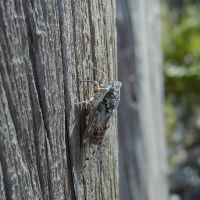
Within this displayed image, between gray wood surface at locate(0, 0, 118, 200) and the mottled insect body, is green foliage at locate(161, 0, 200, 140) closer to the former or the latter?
the mottled insect body

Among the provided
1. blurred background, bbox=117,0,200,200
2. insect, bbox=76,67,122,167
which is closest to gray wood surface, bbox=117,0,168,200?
blurred background, bbox=117,0,200,200

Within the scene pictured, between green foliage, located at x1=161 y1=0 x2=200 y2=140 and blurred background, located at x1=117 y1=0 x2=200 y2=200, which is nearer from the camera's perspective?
blurred background, located at x1=117 y1=0 x2=200 y2=200

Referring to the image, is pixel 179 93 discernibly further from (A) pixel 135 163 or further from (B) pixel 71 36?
(B) pixel 71 36

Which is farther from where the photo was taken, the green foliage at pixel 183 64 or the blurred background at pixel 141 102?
the green foliage at pixel 183 64

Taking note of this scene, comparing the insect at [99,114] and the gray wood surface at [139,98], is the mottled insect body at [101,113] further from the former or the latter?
the gray wood surface at [139,98]

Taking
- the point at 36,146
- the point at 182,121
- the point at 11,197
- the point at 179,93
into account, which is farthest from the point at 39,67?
the point at 182,121

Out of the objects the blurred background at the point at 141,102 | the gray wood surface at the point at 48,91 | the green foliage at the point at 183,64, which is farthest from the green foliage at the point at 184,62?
the gray wood surface at the point at 48,91
